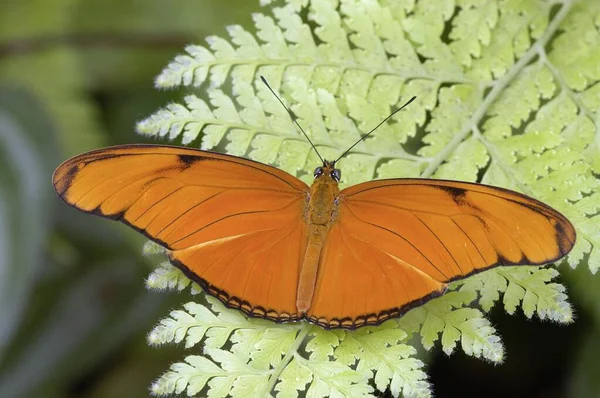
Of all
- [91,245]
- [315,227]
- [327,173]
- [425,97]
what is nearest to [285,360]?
[315,227]

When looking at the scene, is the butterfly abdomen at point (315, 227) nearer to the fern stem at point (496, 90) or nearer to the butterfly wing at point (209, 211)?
the butterfly wing at point (209, 211)

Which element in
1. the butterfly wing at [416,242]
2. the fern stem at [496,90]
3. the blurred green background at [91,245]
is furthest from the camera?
the blurred green background at [91,245]

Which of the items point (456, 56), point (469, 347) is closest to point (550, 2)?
point (456, 56)

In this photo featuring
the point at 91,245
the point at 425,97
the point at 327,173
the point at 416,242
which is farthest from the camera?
the point at 91,245

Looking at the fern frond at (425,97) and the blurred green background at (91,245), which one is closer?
the fern frond at (425,97)

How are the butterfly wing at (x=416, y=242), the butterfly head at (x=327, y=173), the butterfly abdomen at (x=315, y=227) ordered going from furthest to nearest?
1. the butterfly head at (x=327, y=173)
2. the butterfly abdomen at (x=315, y=227)
3. the butterfly wing at (x=416, y=242)

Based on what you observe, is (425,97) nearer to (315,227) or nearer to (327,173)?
(327,173)

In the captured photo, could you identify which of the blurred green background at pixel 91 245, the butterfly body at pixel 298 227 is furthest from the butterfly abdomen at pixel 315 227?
the blurred green background at pixel 91 245
